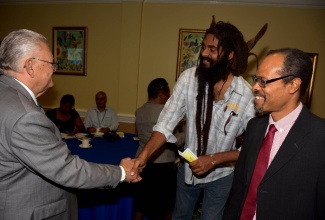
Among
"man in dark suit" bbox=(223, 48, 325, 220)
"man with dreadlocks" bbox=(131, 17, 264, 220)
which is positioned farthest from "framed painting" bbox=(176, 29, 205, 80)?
"man in dark suit" bbox=(223, 48, 325, 220)

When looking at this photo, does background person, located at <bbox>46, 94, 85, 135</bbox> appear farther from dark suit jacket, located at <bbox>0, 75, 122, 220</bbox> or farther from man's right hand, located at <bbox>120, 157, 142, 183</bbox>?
dark suit jacket, located at <bbox>0, 75, 122, 220</bbox>

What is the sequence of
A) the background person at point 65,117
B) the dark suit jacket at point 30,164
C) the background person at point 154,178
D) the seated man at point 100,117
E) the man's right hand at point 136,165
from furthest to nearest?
the seated man at point 100,117 < the background person at point 65,117 < the background person at point 154,178 < the man's right hand at point 136,165 < the dark suit jacket at point 30,164

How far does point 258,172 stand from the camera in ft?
4.86

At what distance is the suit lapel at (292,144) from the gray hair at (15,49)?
4.88 feet

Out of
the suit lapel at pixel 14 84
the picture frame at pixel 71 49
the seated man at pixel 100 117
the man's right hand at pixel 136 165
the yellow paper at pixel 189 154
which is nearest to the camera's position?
the suit lapel at pixel 14 84

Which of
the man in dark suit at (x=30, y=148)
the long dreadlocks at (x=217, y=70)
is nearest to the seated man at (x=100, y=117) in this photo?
the long dreadlocks at (x=217, y=70)

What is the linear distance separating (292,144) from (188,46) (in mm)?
4267

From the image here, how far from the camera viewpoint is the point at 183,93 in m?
2.14

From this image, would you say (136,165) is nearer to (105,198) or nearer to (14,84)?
(105,198)

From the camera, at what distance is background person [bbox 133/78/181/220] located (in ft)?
10.1

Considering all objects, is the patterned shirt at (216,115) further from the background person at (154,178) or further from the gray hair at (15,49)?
the gray hair at (15,49)

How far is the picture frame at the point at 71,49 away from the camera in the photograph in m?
5.79

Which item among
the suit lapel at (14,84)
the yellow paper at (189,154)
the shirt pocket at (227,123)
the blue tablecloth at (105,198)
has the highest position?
the suit lapel at (14,84)

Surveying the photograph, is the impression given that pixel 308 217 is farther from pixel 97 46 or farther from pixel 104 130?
pixel 97 46
